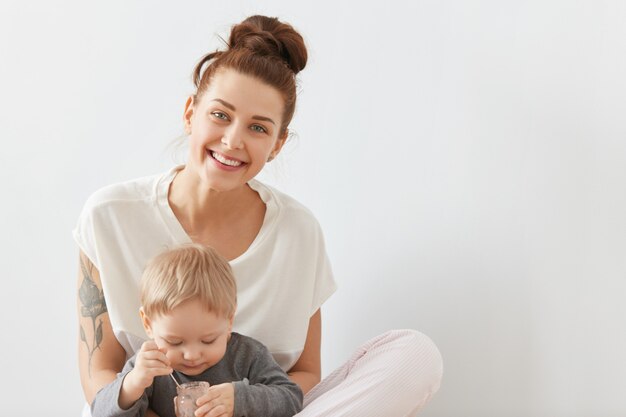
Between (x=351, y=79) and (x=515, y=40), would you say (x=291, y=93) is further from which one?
(x=515, y=40)

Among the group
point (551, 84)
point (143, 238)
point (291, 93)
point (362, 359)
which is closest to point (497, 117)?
point (551, 84)

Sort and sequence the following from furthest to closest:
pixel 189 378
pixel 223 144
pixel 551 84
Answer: pixel 551 84
pixel 223 144
pixel 189 378

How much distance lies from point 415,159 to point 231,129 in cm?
70

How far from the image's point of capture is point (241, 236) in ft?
8.32

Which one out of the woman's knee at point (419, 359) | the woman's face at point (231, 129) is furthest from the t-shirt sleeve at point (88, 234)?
the woman's knee at point (419, 359)

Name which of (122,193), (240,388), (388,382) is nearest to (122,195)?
(122,193)

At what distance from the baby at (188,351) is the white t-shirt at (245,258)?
0.25 m

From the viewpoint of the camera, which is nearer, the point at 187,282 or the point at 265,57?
the point at 187,282

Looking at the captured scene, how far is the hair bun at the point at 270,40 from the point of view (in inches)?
96.3

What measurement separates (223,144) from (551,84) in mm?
967

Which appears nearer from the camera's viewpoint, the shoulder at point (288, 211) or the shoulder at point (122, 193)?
the shoulder at point (122, 193)

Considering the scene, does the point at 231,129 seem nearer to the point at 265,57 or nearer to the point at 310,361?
the point at 265,57

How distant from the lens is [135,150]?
2873 millimetres

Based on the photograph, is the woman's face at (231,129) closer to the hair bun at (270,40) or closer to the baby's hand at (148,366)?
the hair bun at (270,40)
